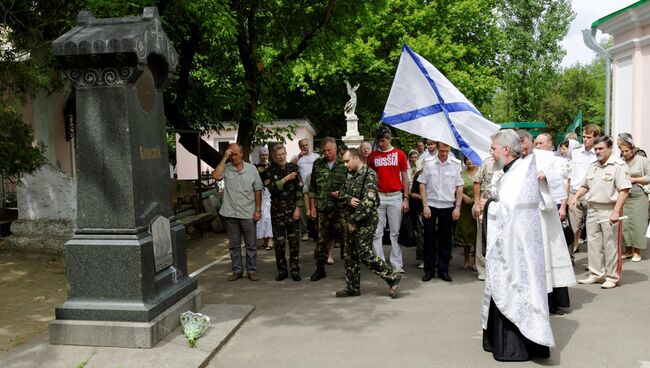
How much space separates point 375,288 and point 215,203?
7.22 m

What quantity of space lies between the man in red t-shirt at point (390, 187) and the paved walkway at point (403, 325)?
57 centimetres

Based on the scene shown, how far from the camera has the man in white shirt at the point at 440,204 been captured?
24.9 ft

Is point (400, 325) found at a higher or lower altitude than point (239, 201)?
lower

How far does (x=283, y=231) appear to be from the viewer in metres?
7.85

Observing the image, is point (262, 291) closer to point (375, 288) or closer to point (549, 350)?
point (375, 288)

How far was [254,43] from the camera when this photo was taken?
1270 centimetres

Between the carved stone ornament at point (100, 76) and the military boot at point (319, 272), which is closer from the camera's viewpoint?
the carved stone ornament at point (100, 76)

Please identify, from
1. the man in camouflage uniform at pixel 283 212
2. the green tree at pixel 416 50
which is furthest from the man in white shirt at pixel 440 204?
the green tree at pixel 416 50

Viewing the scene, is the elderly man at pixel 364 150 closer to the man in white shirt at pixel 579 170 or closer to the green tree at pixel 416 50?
the man in white shirt at pixel 579 170

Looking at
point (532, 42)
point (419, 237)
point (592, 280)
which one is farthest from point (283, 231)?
point (532, 42)

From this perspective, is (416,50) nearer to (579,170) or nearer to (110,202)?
(579,170)

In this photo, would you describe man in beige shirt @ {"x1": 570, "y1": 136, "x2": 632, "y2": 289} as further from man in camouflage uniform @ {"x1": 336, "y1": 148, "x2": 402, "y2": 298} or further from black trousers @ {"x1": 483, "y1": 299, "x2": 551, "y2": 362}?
black trousers @ {"x1": 483, "y1": 299, "x2": 551, "y2": 362}

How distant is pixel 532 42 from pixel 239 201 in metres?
32.1

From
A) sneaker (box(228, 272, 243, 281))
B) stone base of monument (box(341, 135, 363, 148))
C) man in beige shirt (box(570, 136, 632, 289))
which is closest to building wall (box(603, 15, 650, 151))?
man in beige shirt (box(570, 136, 632, 289))
